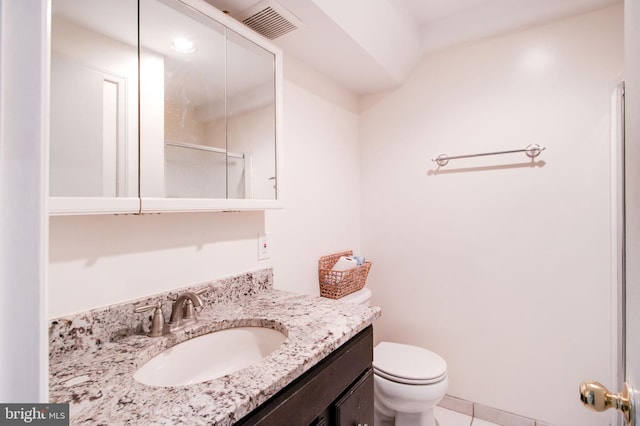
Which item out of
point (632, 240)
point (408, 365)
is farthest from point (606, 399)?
point (408, 365)

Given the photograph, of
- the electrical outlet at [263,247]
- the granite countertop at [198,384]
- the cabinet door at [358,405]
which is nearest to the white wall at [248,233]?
the electrical outlet at [263,247]

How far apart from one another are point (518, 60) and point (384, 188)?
3.46 feet

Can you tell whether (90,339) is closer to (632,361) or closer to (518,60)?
(632,361)

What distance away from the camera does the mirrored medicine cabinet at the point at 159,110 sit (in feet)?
2.38

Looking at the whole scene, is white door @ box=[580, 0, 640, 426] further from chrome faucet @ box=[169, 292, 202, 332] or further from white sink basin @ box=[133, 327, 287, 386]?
chrome faucet @ box=[169, 292, 202, 332]

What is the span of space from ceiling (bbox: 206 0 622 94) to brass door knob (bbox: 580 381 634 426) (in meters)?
1.40

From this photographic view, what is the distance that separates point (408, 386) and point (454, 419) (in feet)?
2.14

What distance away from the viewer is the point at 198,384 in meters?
0.66

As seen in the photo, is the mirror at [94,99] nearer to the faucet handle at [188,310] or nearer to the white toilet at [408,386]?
the faucet handle at [188,310]

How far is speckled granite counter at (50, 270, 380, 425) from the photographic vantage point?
0.58m

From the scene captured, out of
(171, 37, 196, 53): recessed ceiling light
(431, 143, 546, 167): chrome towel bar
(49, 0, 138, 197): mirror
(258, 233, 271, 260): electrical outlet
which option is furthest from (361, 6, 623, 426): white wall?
(49, 0, 138, 197): mirror

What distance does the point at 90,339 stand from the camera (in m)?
0.85

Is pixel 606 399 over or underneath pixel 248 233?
underneath

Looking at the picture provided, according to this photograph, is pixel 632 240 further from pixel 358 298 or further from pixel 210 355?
pixel 358 298
